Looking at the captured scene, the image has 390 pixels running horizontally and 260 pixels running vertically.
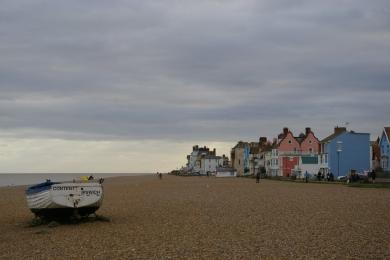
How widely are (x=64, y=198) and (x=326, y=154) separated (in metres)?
74.7

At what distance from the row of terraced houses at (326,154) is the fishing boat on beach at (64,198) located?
5840 cm

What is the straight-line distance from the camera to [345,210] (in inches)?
1042

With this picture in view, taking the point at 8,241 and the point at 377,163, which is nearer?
the point at 8,241

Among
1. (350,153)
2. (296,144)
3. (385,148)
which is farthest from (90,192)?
(296,144)

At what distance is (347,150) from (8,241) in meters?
78.4

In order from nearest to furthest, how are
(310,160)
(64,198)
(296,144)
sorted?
(64,198)
(310,160)
(296,144)

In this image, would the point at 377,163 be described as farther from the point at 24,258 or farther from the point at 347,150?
the point at 24,258

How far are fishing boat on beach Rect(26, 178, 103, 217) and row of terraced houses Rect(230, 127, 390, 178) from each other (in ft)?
192

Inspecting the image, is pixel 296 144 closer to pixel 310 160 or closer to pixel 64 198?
pixel 310 160

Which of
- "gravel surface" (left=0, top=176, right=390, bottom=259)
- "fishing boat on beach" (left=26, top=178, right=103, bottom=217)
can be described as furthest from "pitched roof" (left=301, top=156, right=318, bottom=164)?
"fishing boat on beach" (left=26, top=178, right=103, bottom=217)

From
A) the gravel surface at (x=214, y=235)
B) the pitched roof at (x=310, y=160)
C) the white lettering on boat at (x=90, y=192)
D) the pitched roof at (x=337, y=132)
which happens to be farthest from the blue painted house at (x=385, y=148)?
the white lettering on boat at (x=90, y=192)

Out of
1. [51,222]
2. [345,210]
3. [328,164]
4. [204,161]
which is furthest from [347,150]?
[204,161]

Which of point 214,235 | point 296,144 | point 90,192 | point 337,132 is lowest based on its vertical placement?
point 214,235

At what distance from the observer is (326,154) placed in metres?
92.5
